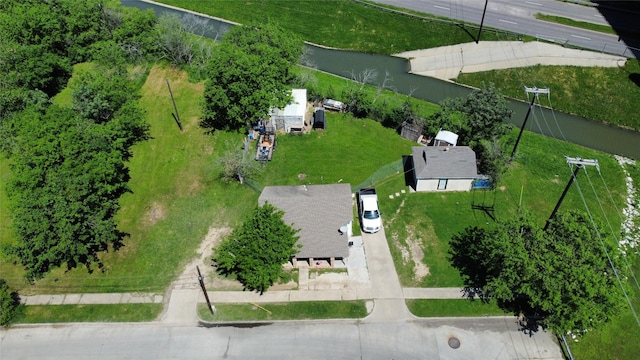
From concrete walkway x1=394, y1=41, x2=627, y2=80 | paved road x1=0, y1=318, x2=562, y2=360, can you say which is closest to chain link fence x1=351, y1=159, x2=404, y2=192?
paved road x1=0, y1=318, x2=562, y2=360

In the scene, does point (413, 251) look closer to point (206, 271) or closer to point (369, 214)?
point (369, 214)

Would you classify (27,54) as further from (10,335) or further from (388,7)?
(388,7)

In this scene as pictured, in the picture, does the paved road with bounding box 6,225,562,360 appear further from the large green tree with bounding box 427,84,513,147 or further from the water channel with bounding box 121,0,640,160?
the water channel with bounding box 121,0,640,160

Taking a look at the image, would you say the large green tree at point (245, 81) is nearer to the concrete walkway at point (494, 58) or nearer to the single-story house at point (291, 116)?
the single-story house at point (291, 116)

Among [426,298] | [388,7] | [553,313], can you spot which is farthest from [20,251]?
[388,7]

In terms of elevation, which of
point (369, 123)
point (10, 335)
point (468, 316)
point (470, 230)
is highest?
point (369, 123)
